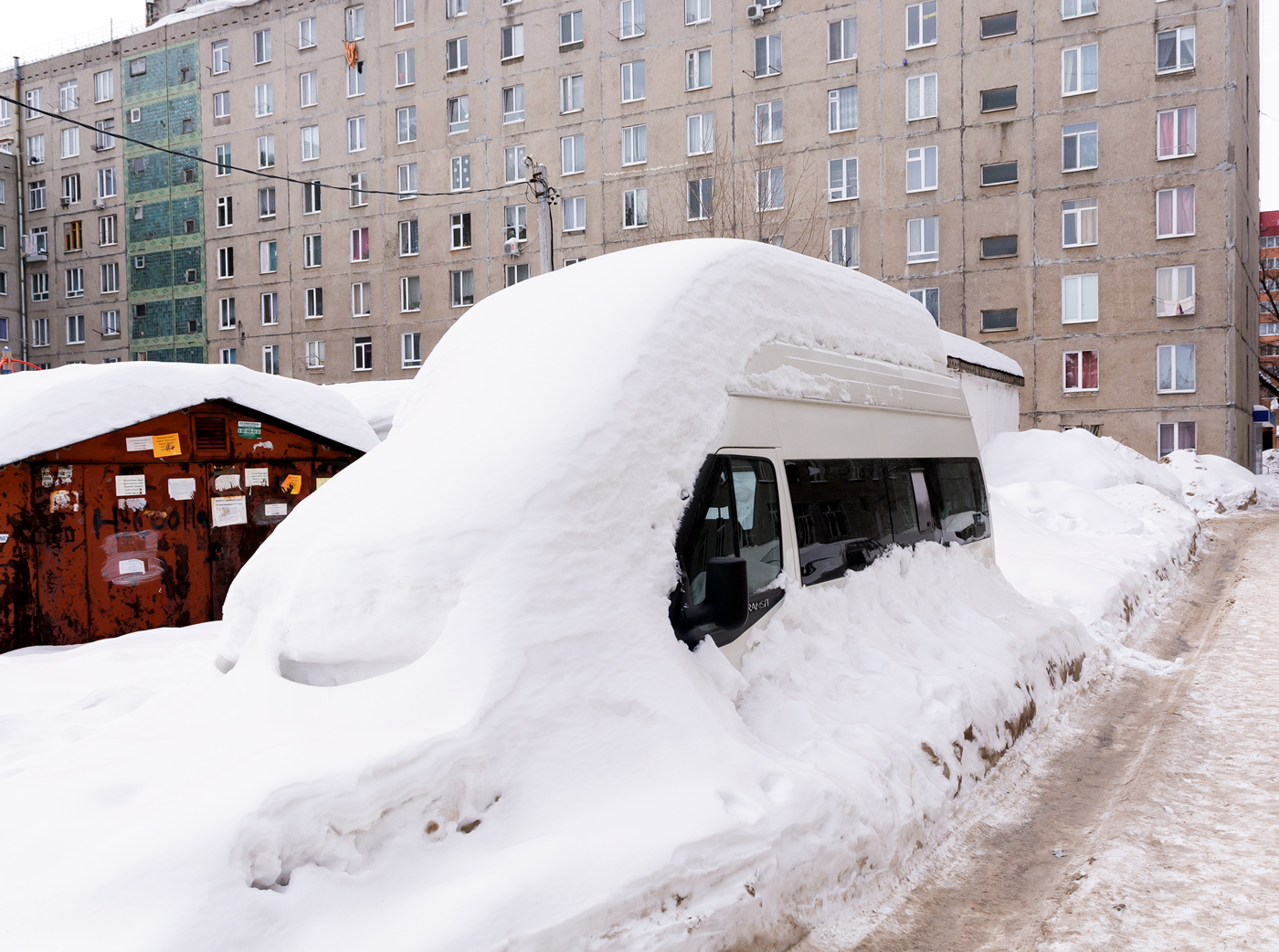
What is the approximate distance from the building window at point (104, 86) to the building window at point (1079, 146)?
43653 millimetres

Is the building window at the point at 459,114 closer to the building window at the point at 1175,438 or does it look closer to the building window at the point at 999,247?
the building window at the point at 999,247

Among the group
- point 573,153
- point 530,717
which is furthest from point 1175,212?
point 530,717

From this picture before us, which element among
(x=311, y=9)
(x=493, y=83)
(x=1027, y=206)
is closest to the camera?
(x=1027, y=206)

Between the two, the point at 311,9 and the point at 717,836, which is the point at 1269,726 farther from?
the point at 311,9

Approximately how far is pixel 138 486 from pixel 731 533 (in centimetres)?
696

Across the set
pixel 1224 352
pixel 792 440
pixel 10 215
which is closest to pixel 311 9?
pixel 10 215

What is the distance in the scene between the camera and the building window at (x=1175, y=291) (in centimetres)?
2922

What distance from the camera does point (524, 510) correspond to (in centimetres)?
344

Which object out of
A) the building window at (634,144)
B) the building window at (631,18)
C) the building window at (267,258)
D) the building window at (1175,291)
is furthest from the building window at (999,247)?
the building window at (267,258)

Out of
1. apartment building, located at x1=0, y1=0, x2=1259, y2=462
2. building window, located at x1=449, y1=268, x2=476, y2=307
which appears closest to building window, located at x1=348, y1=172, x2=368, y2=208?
apartment building, located at x1=0, y1=0, x2=1259, y2=462

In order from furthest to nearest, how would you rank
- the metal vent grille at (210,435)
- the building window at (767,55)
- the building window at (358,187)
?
the building window at (358,187)
the building window at (767,55)
the metal vent grille at (210,435)

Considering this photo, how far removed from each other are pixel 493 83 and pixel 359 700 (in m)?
38.8

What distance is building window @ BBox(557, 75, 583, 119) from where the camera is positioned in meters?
36.4

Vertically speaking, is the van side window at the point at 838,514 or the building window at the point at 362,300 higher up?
the building window at the point at 362,300
